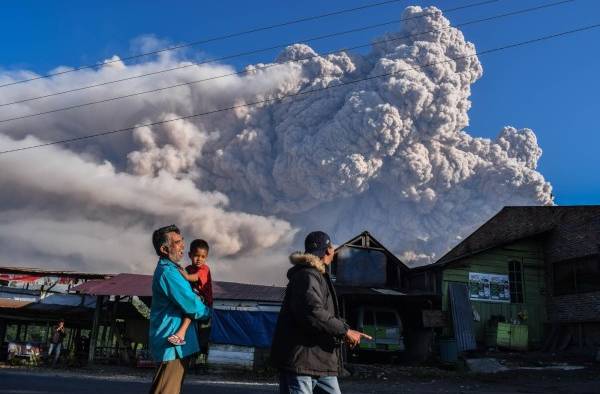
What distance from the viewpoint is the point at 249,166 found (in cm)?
8106

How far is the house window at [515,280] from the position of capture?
2064 cm

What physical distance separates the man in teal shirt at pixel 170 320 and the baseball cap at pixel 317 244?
869 mm

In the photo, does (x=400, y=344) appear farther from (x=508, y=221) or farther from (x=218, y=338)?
(x=508, y=221)

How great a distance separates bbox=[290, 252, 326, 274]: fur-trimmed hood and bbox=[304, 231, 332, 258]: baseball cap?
0.25ft

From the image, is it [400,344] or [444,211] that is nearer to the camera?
[400,344]

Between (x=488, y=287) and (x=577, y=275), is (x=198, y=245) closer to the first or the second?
(x=488, y=287)

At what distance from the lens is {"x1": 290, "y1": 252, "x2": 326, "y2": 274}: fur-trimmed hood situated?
3592mm

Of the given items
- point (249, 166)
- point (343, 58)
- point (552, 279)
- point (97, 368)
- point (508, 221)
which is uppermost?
point (343, 58)

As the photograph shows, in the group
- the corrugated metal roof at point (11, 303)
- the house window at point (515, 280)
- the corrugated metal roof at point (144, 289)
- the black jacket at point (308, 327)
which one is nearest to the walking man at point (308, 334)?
the black jacket at point (308, 327)

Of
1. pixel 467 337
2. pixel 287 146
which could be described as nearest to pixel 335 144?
pixel 287 146

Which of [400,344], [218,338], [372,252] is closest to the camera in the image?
[218,338]

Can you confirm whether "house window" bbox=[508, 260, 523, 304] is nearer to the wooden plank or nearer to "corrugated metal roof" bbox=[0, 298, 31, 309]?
the wooden plank

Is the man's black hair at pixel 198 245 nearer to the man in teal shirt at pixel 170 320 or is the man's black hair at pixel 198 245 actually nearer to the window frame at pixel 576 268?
the man in teal shirt at pixel 170 320

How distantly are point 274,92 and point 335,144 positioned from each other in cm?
1654
